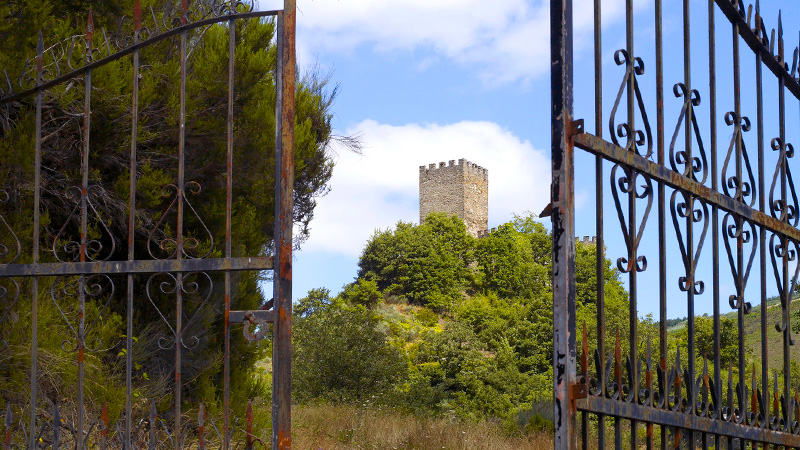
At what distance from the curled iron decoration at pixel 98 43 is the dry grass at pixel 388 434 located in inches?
182

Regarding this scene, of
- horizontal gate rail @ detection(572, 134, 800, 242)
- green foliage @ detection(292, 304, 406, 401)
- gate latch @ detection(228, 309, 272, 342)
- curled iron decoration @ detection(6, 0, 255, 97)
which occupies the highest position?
curled iron decoration @ detection(6, 0, 255, 97)

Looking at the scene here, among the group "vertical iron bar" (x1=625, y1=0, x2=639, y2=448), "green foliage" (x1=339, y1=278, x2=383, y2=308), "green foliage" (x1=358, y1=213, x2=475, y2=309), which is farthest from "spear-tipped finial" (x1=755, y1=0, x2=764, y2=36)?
"green foliage" (x1=358, y1=213, x2=475, y2=309)

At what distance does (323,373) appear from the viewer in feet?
45.9

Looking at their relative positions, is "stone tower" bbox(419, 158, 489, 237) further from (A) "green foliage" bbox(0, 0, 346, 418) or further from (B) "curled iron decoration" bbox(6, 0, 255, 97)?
(B) "curled iron decoration" bbox(6, 0, 255, 97)

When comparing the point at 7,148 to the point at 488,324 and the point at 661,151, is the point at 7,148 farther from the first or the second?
the point at 488,324

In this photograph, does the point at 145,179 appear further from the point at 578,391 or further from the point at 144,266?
the point at 578,391

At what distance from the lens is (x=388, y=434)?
10039mm

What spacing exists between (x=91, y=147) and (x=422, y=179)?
117ft

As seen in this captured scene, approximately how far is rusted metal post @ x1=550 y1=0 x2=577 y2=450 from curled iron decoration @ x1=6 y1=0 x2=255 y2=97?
157cm

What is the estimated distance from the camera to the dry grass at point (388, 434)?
9492mm

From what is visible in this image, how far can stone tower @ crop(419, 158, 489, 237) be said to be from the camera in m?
40.2

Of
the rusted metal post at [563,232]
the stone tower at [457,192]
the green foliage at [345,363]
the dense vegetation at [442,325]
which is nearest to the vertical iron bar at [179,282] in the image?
the rusted metal post at [563,232]

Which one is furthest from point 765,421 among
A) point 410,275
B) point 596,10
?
point 410,275

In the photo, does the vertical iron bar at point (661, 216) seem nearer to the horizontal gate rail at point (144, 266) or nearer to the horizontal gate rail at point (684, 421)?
the horizontal gate rail at point (684, 421)
